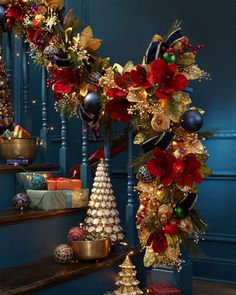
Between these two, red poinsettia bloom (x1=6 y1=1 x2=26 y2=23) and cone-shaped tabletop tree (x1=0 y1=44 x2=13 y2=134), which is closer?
red poinsettia bloom (x1=6 y1=1 x2=26 y2=23)

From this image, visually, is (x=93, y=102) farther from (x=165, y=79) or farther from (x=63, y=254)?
(x=63, y=254)

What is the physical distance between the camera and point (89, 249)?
2146 mm

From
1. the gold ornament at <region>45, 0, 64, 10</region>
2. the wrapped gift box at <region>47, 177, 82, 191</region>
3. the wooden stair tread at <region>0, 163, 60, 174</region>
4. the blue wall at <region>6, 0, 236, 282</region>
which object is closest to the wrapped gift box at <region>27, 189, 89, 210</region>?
the wrapped gift box at <region>47, 177, 82, 191</region>

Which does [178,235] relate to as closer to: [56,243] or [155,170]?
[155,170]

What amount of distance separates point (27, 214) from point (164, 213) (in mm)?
586

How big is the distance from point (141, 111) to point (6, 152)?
840mm

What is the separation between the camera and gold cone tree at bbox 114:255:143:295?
2.17 metres

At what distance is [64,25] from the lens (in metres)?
2.57

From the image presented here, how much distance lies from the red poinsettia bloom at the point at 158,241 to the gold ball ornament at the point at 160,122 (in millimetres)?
427

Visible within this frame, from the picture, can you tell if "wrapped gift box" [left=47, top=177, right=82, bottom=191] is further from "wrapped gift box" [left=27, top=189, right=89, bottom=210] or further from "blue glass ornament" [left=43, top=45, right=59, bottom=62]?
"blue glass ornament" [left=43, top=45, right=59, bottom=62]

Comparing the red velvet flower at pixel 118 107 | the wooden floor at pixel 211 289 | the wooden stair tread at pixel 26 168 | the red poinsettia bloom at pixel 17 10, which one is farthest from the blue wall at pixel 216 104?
the red velvet flower at pixel 118 107

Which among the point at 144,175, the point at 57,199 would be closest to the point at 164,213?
the point at 144,175

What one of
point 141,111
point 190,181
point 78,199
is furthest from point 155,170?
point 78,199

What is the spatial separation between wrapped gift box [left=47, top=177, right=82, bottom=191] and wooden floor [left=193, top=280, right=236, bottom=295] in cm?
113
